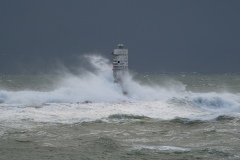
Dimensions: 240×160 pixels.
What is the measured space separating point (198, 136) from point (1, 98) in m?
19.0

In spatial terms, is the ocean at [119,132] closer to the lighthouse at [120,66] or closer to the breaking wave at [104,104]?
the breaking wave at [104,104]

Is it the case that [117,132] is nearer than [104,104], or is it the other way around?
[117,132]

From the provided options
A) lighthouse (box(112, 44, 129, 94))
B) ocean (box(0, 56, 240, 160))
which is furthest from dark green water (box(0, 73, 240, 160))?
lighthouse (box(112, 44, 129, 94))

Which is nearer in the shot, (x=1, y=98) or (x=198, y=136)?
(x=198, y=136)

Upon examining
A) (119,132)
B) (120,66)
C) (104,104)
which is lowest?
(119,132)

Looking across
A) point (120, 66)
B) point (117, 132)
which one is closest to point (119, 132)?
point (117, 132)

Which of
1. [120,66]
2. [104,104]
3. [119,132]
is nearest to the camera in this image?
[119,132]

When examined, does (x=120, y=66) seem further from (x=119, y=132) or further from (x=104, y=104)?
(x=119, y=132)

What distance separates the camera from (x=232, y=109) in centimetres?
2756

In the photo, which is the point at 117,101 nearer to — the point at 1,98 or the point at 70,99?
the point at 70,99

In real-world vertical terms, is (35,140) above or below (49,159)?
above

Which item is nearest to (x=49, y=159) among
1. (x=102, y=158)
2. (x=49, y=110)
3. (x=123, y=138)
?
(x=102, y=158)

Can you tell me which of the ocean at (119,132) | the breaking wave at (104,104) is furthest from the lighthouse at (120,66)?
the ocean at (119,132)

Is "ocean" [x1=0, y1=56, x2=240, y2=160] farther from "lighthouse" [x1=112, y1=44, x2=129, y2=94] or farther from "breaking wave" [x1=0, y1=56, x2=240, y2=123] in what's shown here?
"lighthouse" [x1=112, y1=44, x2=129, y2=94]
